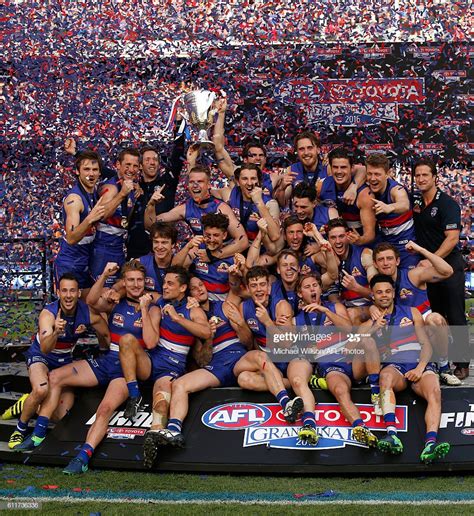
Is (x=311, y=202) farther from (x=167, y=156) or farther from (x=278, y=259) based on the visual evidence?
(x=167, y=156)

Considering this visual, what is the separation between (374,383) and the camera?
5.67 metres

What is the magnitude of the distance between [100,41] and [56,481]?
397 centimetres

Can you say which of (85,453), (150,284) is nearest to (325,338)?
(150,284)

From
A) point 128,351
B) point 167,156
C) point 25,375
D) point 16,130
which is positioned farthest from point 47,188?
point 128,351

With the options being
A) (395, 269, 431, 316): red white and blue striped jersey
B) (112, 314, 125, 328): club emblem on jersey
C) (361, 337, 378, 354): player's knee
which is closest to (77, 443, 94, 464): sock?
(112, 314, 125, 328): club emblem on jersey

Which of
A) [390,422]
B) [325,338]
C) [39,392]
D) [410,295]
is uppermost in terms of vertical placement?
[410,295]

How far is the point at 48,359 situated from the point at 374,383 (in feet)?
7.38

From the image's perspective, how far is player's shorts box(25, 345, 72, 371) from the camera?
6066 mm

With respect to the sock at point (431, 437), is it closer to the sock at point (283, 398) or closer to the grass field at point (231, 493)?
the grass field at point (231, 493)

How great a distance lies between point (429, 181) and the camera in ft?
21.3

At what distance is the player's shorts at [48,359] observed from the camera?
19.9 ft

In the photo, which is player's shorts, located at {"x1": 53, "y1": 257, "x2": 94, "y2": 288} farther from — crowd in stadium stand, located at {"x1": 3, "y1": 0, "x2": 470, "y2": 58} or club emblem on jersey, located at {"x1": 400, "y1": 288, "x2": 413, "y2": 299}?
club emblem on jersey, located at {"x1": 400, "y1": 288, "x2": 413, "y2": 299}

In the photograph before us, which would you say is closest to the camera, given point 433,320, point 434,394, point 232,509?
point 232,509

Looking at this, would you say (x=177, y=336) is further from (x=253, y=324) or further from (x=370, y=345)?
(x=370, y=345)
